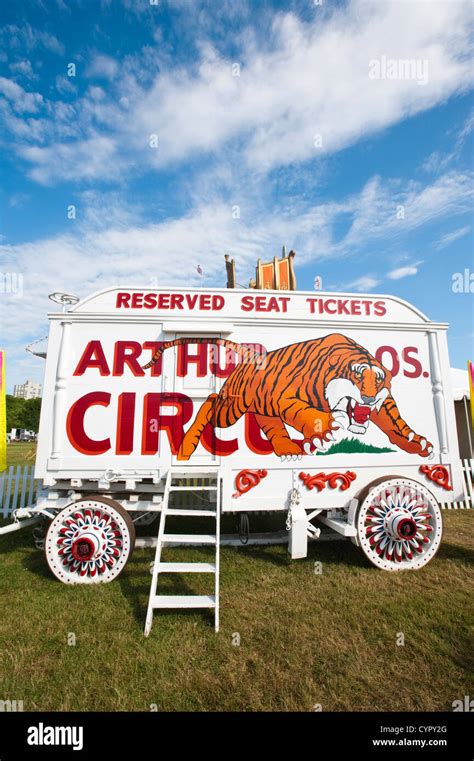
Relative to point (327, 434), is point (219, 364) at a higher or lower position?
higher

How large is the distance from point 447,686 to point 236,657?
1886 mm

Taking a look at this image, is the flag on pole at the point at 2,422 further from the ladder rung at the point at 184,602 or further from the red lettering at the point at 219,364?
the ladder rung at the point at 184,602

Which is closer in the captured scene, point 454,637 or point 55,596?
point 454,637

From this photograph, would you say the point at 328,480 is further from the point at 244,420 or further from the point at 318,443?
the point at 244,420

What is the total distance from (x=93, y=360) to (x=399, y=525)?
5331mm

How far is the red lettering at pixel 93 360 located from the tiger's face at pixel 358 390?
11.7 feet

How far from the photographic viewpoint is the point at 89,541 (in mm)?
4727

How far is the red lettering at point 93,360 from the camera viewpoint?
17.3 feet

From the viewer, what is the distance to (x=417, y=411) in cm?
561

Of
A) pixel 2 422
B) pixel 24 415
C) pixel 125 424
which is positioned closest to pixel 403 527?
pixel 125 424

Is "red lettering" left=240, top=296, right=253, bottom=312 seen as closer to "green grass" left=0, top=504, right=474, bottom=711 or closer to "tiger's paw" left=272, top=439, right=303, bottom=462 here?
"tiger's paw" left=272, top=439, right=303, bottom=462

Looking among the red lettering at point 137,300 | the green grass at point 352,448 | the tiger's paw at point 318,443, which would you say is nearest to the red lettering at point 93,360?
the red lettering at point 137,300

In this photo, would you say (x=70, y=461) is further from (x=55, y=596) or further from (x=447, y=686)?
(x=447, y=686)
